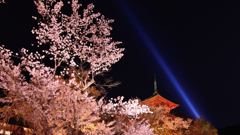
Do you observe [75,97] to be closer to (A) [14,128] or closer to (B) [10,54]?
(B) [10,54]

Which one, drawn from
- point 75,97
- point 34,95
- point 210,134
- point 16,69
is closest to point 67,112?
point 75,97

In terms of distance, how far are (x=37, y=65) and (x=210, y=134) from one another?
768 inches

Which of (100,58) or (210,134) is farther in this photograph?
(210,134)

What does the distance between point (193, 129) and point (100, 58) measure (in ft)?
50.9

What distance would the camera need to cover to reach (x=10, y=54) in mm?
9062

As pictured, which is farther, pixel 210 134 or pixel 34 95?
pixel 210 134

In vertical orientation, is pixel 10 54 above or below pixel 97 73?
above

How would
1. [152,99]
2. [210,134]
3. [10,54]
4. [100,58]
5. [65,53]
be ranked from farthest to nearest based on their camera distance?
[152,99] < [210,134] < [100,58] < [65,53] < [10,54]

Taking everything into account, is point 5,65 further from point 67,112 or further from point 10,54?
point 67,112

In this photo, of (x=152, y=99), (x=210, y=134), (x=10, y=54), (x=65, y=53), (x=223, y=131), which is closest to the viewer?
(x=10, y=54)

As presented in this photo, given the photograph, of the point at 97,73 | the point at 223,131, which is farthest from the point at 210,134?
the point at 223,131

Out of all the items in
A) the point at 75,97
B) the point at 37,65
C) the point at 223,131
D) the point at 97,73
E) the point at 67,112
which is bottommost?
the point at 223,131

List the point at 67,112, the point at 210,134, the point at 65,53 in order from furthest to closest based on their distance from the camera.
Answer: the point at 210,134
the point at 65,53
the point at 67,112

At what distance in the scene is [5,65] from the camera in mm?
8648
